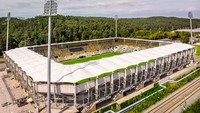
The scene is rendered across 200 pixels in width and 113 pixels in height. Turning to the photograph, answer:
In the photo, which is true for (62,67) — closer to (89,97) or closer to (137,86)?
(89,97)

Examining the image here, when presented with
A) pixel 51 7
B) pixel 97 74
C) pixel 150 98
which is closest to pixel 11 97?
pixel 97 74

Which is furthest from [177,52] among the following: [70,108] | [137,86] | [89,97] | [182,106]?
[70,108]

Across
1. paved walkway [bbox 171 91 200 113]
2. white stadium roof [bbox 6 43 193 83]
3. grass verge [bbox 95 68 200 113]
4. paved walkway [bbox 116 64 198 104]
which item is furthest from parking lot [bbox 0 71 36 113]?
paved walkway [bbox 171 91 200 113]

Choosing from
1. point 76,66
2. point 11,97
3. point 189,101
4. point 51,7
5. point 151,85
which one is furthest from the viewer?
point 151,85

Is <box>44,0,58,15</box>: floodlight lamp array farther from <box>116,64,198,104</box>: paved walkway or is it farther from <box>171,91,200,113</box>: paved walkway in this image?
<box>171,91,200,113</box>: paved walkway

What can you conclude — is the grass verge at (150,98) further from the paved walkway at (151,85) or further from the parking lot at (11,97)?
the parking lot at (11,97)

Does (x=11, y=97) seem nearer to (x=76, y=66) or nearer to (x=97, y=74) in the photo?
(x=76, y=66)

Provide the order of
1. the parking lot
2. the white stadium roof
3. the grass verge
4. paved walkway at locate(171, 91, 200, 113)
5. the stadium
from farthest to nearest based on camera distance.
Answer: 1. the parking lot
2. the white stadium roof
3. the stadium
4. the grass verge
5. paved walkway at locate(171, 91, 200, 113)

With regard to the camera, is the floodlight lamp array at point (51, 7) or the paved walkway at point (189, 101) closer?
the floodlight lamp array at point (51, 7)

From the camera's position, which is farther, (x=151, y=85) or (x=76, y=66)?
(x=151, y=85)

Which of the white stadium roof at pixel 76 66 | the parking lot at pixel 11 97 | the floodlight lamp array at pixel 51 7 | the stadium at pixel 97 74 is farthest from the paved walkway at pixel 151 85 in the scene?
the floodlight lamp array at pixel 51 7

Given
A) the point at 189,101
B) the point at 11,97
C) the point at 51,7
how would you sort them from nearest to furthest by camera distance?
the point at 51,7, the point at 189,101, the point at 11,97
